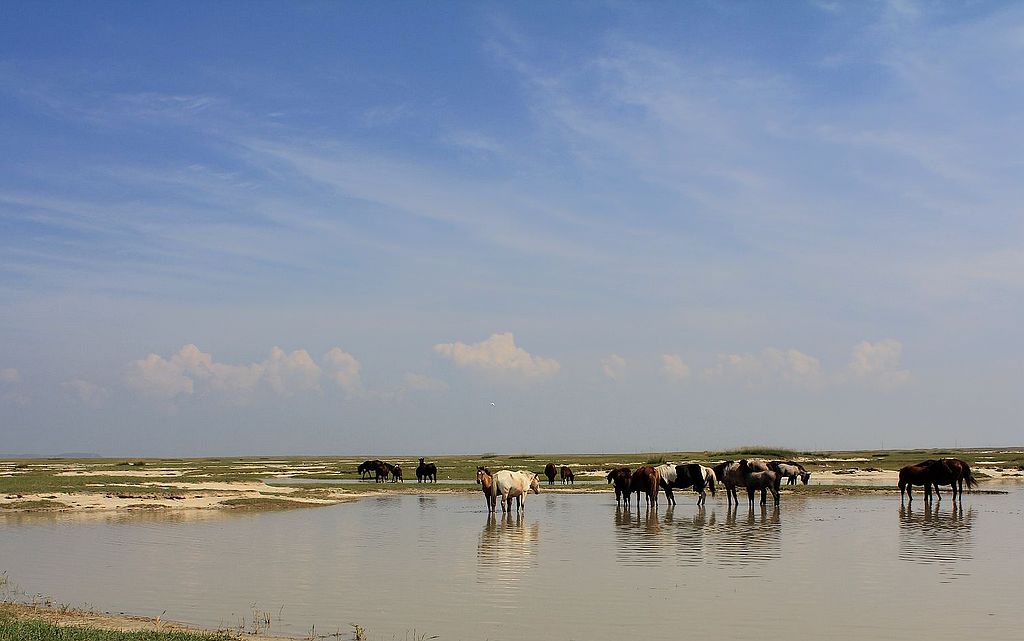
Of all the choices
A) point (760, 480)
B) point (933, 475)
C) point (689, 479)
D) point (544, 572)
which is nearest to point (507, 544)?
point (544, 572)

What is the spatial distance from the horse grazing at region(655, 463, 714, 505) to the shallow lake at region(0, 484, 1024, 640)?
5.77m

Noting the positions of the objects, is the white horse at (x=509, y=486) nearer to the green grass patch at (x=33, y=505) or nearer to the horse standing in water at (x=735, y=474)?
the horse standing in water at (x=735, y=474)

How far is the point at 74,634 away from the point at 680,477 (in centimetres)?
2793

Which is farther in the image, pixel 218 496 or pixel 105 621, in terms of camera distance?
pixel 218 496

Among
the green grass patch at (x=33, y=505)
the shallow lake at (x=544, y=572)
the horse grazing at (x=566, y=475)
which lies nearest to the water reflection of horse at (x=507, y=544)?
the shallow lake at (x=544, y=572)

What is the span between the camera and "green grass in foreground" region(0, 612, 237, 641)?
34.9 feet

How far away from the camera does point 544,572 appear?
57.5 ft

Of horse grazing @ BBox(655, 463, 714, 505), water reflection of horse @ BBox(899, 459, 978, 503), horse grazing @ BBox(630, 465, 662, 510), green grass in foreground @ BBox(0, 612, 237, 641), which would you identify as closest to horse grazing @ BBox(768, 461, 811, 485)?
horse grazing @ BBox(655, 463, 714, 505)

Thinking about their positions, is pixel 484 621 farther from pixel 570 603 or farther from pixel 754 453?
pixel 754 453

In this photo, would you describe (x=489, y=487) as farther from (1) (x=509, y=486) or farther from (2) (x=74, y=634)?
(2) (x=74, y=634)

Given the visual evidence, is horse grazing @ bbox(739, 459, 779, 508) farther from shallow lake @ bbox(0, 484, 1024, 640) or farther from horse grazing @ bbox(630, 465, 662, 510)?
shallow lake @ bbox(0, 484, 1024, 640)

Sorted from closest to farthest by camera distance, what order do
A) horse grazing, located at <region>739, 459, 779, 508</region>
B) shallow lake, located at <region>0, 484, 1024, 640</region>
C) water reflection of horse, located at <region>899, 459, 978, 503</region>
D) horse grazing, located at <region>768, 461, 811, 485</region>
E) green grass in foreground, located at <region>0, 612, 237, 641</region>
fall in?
green grass in foreground, located at <region>0, 612, 237, 641</region>
shallow lake, located at <region>0, 484, 1024, 640</region>
horse grazing, located at <region>739, 459, 779, 508</region>
water reflection of horse, located at <region>899, 459, 978, 503</region>
horse grazing, located at <region>768, 461, 811, 485</region>

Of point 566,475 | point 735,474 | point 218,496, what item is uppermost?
point 735,474

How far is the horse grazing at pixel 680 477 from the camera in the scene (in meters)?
35.3
